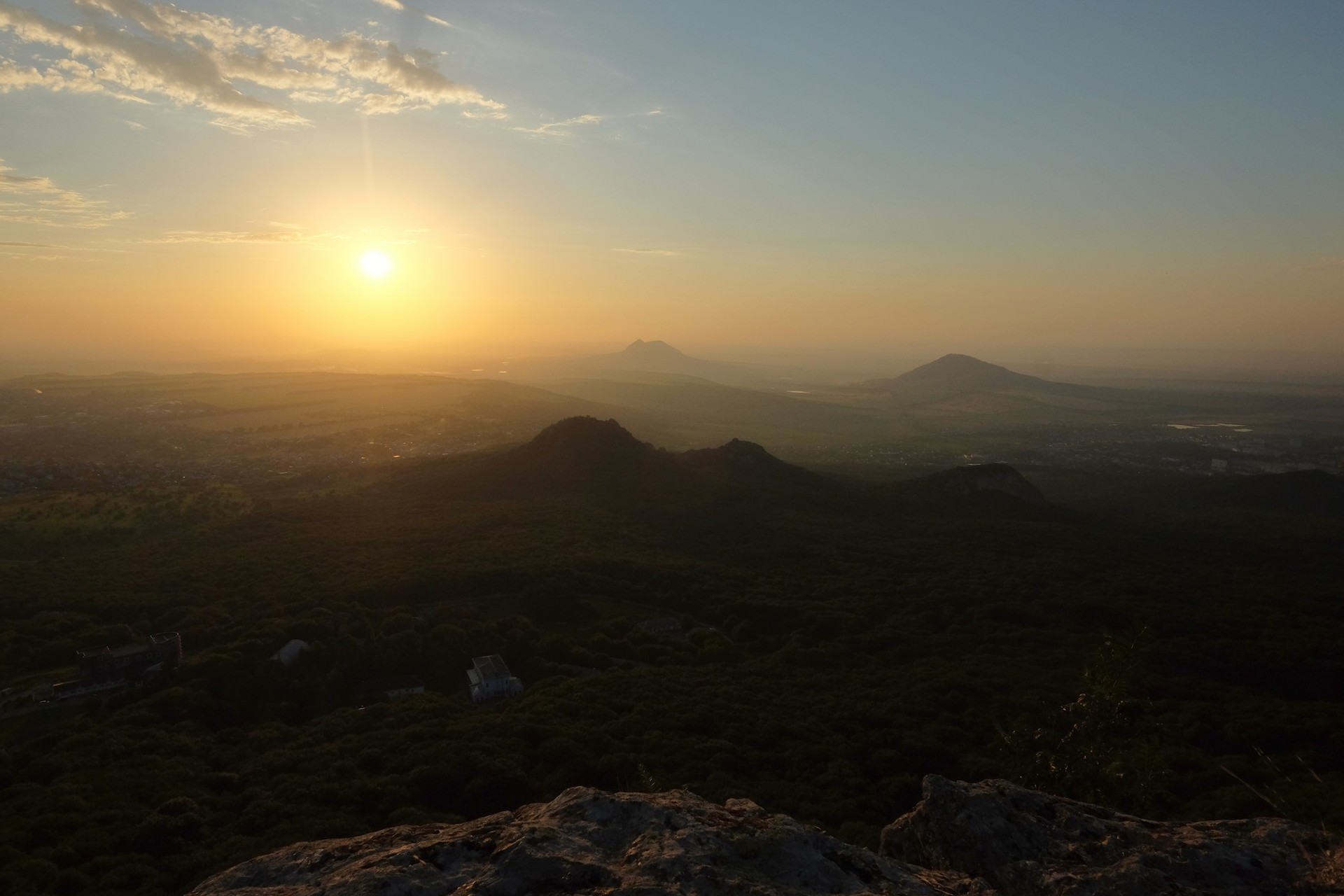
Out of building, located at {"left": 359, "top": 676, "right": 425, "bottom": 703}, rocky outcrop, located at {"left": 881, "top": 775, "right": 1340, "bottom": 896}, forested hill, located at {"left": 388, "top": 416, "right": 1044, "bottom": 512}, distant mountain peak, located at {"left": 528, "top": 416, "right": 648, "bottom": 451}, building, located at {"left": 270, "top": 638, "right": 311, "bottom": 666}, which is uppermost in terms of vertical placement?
rocky outcrop, located at {"left": 881, "top": 775, "right": 1340, "bottom": 896}

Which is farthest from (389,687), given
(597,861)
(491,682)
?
(597,861)

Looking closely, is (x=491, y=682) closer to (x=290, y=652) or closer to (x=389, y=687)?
(x=389, y=687)

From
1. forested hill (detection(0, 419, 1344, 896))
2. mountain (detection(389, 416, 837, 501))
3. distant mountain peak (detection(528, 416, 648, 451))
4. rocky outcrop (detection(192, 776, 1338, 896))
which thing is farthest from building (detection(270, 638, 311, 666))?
distant mountain peak (detection(528, 416, 648, 451))

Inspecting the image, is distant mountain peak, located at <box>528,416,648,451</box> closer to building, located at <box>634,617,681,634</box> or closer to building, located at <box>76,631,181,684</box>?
building, located at <box>634,617,681,634</box>

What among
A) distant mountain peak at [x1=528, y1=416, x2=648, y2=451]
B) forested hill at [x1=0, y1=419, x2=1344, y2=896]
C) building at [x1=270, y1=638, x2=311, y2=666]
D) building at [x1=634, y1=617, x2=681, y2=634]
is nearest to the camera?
forested hill at [x1=0, y1=419, x2=1344, y2=896]

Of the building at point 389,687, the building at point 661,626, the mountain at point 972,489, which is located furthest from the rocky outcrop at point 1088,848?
the mountain at point 972,489

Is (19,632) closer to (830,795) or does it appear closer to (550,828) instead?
(830,795)

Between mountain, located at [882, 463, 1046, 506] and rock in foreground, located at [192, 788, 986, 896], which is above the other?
rock in foreground, located at [192, 788, 986, 896]
